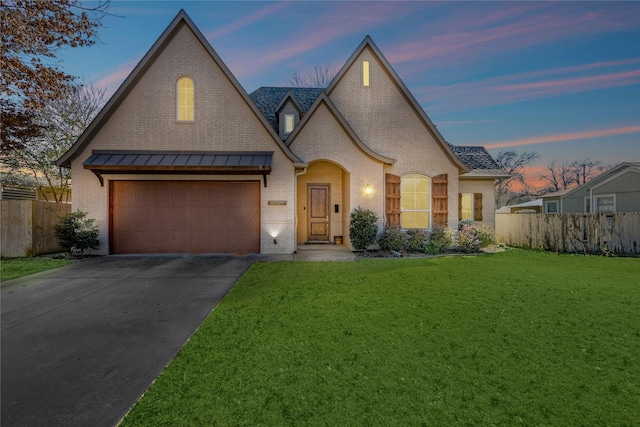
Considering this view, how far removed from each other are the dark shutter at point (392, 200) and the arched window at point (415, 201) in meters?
0.33

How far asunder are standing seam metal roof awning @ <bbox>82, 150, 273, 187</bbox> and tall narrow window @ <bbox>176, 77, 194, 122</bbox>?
137cm

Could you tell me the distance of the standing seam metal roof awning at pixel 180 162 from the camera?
32.9ft

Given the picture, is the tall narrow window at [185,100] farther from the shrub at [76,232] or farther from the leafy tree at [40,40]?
the shrub at [76,232]

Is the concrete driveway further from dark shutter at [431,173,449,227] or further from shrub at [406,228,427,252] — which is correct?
dark shutter at [431,173,449,227]

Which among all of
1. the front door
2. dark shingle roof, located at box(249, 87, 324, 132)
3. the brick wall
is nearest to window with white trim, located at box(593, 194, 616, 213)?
the front door

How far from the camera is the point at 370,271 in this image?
8.07 m

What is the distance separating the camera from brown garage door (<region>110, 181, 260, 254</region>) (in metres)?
11.0

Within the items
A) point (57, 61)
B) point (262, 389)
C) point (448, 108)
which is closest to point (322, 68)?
point (448, 108)

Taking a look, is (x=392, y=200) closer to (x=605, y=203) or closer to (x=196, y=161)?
(x=196, y=161)

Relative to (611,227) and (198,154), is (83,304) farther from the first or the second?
(611,227)

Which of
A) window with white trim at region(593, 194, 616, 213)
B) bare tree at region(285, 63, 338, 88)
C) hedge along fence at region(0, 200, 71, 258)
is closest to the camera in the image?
hedge along fence at region(0, 200, 71, 258)

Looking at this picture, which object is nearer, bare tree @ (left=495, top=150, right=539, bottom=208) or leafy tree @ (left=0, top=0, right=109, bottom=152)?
leafy tree @ (left=0, top=0, right=109, bottom=152)

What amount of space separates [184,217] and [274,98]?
839 cm

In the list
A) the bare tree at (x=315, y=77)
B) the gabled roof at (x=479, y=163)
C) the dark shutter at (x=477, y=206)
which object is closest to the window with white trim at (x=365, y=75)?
the gabled roof at (x=479, y=163)
